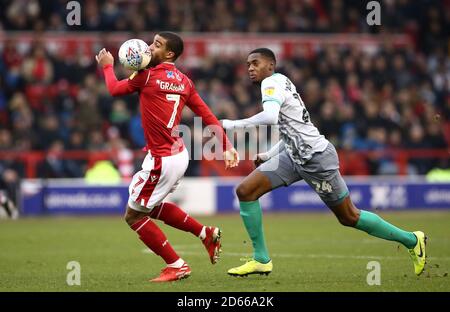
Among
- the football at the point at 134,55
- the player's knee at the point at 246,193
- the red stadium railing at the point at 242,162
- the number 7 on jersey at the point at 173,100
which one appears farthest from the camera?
the red stadium railing at the point at 242,162

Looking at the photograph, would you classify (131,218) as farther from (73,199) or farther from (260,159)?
(73,199)

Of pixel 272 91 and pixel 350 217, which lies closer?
pixel 272 91

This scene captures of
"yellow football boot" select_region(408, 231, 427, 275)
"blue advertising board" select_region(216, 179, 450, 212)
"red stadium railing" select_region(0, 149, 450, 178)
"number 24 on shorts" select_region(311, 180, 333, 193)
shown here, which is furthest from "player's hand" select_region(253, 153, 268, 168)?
"red stadium railing" select_region(0, 149, 450, 178)

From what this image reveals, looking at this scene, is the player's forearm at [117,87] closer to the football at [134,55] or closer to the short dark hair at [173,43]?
the football at [134,55]

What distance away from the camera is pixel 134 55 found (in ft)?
28.2

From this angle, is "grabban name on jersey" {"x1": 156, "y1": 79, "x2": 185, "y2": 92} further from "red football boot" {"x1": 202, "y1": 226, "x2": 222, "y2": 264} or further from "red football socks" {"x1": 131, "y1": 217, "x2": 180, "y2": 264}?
"red football boot" {"x1": 202, "y1": 226, "x2": 222, "y2": 264}

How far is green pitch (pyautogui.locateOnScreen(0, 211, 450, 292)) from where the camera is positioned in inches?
333

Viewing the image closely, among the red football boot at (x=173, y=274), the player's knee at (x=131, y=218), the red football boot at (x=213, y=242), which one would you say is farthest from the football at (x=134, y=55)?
the red football boot at (x=173, y=274)

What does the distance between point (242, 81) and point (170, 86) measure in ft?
44.8

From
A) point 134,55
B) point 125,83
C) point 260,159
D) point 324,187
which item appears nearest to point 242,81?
point 260,159

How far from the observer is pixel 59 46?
2217cm

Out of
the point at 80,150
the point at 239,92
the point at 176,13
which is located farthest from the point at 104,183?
the point at 176,13

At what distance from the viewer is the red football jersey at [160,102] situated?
348 inches

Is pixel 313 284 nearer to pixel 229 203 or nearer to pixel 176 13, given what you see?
pixel 229 203
